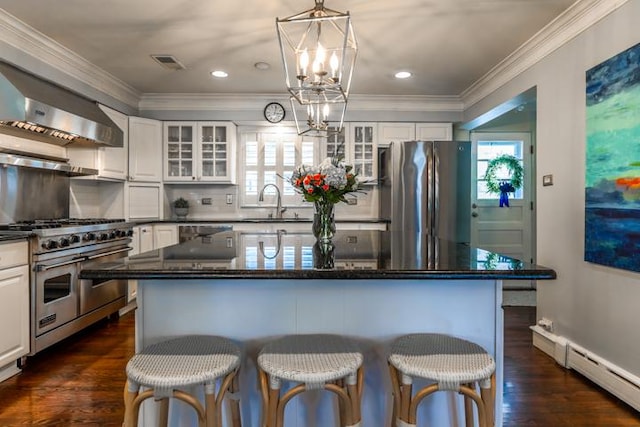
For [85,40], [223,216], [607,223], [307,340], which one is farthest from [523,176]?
[85,40]

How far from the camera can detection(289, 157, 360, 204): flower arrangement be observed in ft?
6.24

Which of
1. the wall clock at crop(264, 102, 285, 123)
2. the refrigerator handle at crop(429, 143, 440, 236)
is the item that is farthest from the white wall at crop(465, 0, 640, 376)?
the wall clock at crop(264, 102, 285, 123)

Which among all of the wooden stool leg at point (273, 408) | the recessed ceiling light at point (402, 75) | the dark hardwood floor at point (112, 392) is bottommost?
the dark hardwood floor at point (112, 392)

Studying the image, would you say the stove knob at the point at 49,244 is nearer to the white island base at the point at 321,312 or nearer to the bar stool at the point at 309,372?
the white island base at the point at 321,312

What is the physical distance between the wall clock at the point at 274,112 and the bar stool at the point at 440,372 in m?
3.80

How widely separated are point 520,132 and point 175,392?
17.9ft

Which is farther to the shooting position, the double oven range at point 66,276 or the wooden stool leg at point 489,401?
the double oven range at point 66,276

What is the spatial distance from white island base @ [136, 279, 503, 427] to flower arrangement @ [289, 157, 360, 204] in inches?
22.8

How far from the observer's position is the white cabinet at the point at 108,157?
12.0 ft

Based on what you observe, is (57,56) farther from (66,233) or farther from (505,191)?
(505,191)

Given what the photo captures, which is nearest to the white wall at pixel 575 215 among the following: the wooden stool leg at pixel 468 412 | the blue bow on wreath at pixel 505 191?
the wooden stool leg at pixel 468 412

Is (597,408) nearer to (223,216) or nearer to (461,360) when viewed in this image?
(461,360)

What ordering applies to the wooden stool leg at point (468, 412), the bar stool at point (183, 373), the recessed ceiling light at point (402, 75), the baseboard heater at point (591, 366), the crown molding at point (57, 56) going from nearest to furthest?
the bar stool at point (183, 373) → the wooden stool leg at point (468, 412) → the baseboard heater at point (591, 366) → the crown molding at point (57, 56) → the recessed ceiling light at point (402, 75)

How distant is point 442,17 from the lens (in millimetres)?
2725
